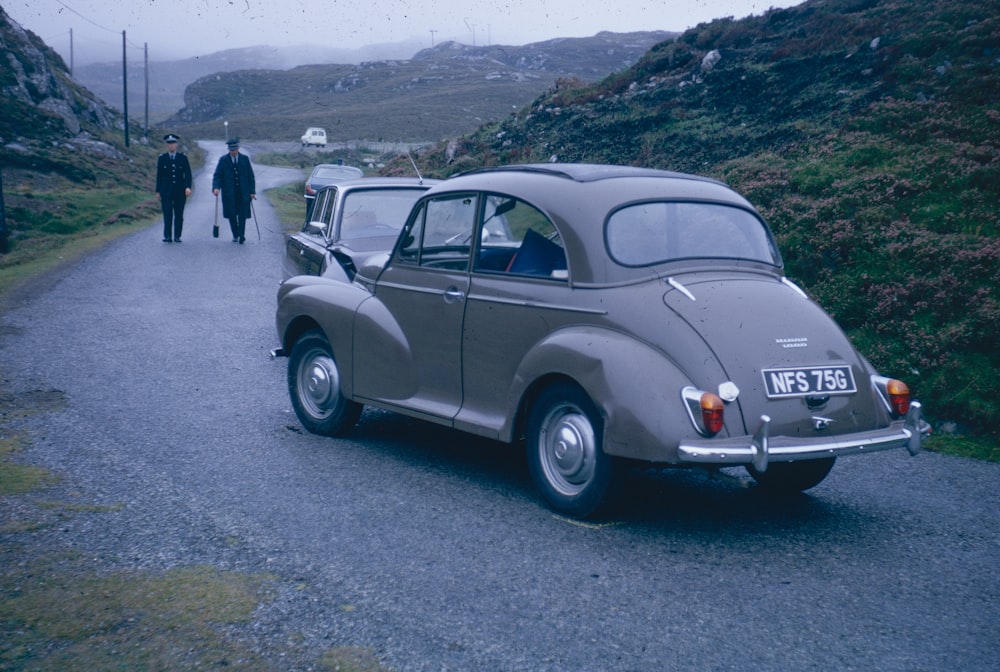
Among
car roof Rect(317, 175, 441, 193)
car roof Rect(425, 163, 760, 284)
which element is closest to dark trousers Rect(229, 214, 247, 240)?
car roof Rect(317, 175, 441, 193)

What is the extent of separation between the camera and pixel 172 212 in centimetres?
1912

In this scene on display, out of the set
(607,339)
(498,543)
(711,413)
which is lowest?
(498,543)

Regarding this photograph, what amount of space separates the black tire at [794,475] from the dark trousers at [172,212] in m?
15.9

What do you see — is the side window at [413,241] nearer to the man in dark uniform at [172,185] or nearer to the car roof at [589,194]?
the car roof at [589,194]

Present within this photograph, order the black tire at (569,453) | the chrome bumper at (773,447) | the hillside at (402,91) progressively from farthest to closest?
the hillside at (402,91) → the black tire at (569,453) → the chrome bumper at (773,447)

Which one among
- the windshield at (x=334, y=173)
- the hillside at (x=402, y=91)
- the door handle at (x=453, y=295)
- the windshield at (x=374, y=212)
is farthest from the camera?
the hillside at (x=402, y=91)

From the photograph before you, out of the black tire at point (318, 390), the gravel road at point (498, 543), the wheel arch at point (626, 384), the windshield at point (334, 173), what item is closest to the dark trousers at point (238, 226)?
the windshield at point (334, 173)

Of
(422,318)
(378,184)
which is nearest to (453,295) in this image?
(422,318)

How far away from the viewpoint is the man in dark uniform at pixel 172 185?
18.5 meters

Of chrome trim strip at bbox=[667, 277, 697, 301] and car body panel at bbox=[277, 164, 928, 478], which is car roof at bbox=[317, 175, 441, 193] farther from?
chrome trim strip at bbox=[667, 277, 697, 301]

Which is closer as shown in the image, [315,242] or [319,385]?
[319,385]

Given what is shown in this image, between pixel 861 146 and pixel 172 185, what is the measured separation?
12993mm

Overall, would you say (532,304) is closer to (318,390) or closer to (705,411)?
(705,411)

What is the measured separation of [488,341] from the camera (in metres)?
5.41
